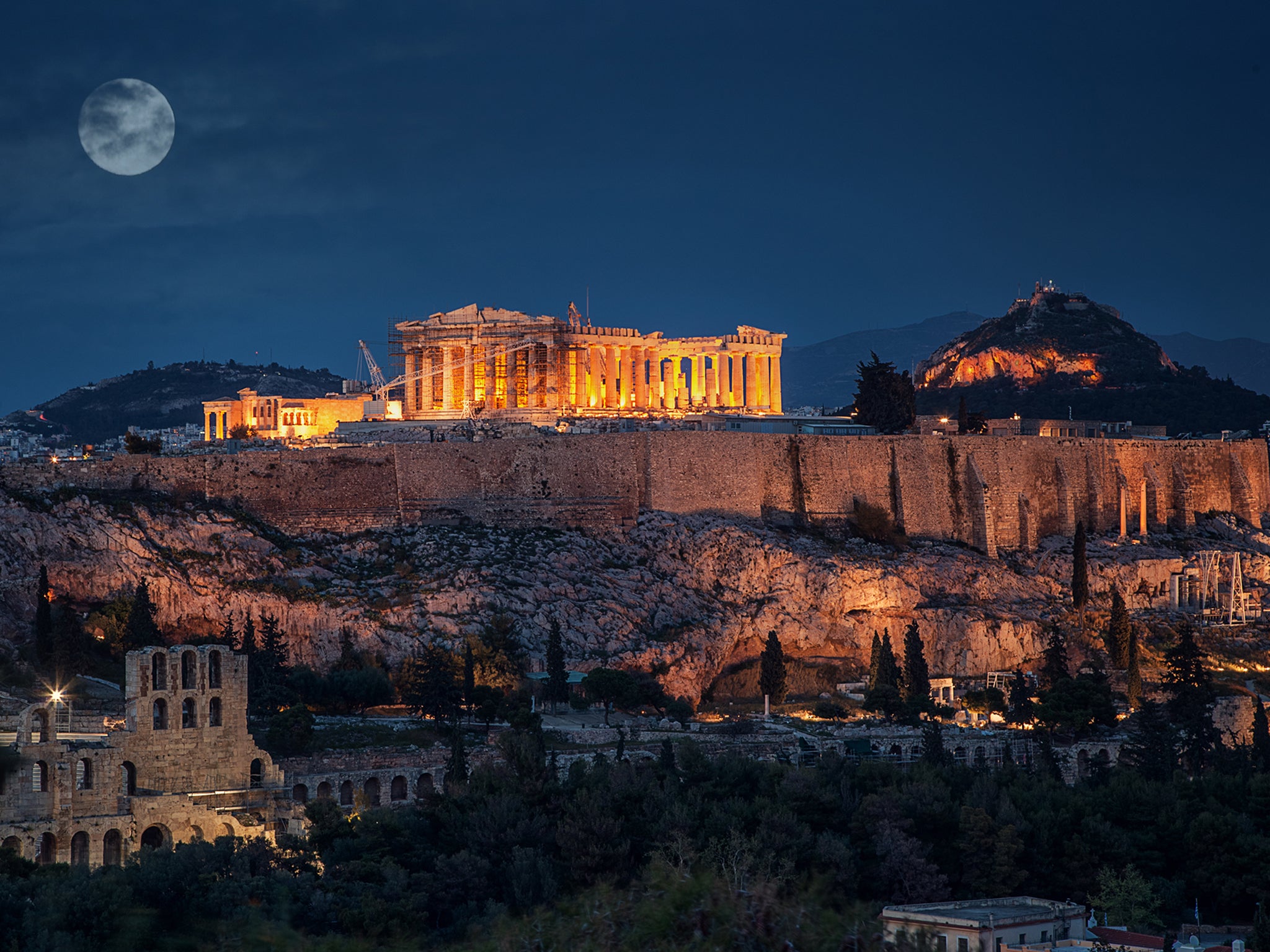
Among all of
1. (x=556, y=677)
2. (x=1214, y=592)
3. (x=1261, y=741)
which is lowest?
(x=1261, y=741)

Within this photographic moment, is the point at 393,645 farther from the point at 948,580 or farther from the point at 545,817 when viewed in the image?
the point at 948,580

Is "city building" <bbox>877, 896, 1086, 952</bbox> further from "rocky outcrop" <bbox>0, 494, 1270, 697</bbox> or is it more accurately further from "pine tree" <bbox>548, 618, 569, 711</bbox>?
"rocky outcrop" <bbox>0, 494, 1270, 697</bbox>

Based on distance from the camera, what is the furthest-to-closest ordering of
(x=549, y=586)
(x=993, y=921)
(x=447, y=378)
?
(x=447, y=378)
(x=549, y=586)
(x=993, y=921)

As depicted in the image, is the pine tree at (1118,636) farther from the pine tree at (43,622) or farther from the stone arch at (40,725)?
the stone arch at (40,725)

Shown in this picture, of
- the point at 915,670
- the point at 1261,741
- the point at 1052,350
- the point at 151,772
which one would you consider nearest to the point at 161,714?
the point at 151,772

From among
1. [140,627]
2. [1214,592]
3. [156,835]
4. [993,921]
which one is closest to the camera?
[993,921]

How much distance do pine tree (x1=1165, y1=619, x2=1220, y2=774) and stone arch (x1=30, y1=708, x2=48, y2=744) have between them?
2587 centimetres

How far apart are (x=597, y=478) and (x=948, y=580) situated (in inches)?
468

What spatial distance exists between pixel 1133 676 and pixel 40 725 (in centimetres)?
3184

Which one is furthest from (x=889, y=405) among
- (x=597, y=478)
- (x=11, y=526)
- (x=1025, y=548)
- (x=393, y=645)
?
(x=11, y=526)

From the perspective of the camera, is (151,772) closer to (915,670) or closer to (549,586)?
(549,586)

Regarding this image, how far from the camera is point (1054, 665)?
2094 inches

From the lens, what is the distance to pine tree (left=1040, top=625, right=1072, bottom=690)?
2057 inches

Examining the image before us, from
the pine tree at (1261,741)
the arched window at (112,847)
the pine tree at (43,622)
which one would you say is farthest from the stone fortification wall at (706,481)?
the arched window at (112,847)
